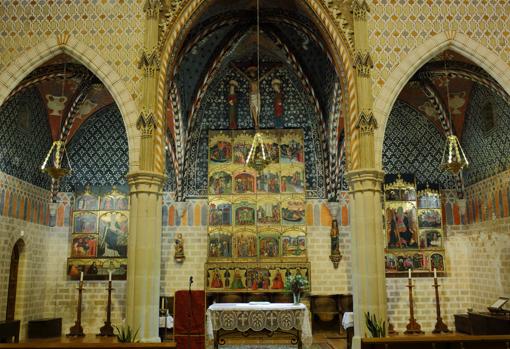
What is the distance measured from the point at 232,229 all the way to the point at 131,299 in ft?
21.8

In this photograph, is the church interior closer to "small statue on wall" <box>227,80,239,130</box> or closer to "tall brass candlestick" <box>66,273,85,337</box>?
"small statue on wall" <box>227,80,239,130</box>

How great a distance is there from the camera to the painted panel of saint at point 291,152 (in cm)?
1828

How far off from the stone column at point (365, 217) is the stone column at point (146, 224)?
180 inches

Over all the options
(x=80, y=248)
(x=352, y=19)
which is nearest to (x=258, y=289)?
(x=80, y=248)

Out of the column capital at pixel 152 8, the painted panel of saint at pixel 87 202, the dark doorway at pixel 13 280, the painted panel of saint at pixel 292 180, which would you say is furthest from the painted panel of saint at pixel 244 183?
the dark doorway at pixel 13 280

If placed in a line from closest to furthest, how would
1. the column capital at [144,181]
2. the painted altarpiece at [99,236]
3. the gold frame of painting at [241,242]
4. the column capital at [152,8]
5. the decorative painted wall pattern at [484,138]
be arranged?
1. the column capital at [144,181]
2. the column capital at [152,8]
3. the decorative painted wall pattern at [484,138]
4. the gold frame of painting at [241,242]
5. the painted altarpiece at [99,236]

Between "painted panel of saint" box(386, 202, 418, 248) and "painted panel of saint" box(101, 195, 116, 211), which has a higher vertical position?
"painted panel of saint" box(101, 195, 116, 211)

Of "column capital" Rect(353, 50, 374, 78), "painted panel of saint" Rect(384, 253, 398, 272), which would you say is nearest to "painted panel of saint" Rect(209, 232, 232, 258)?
"painted panel of saint" Rect(384, 253, 398, 272)

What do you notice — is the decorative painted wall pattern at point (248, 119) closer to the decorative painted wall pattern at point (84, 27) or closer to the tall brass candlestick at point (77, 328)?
the tall brass candlestick at point (77, 328)

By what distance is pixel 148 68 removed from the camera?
12469mm

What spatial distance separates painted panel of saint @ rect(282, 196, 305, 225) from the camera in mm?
17875

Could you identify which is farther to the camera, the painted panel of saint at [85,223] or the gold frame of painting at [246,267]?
the painted panel of saint at [85,223]

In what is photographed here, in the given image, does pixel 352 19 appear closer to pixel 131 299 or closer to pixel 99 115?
pixel 131 299

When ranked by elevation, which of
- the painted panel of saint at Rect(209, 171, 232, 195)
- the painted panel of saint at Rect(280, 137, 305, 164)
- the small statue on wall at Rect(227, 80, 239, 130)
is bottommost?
the painted panel of saint at Rect(209, 171, 232, 195)
